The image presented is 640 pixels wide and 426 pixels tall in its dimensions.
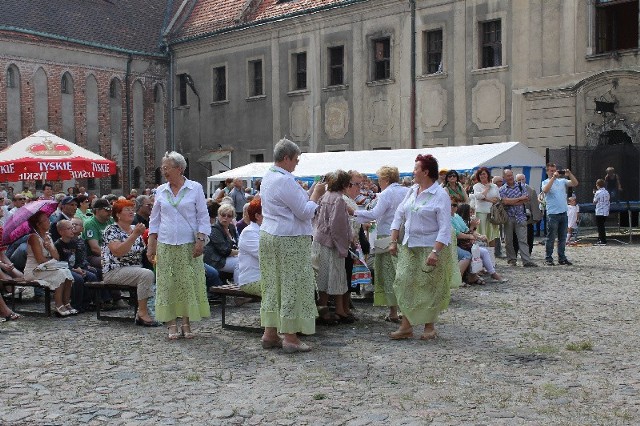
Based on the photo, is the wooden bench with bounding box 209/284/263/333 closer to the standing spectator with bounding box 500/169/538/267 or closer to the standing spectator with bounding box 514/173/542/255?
the standing spectator with bounding box 500/169/538/267

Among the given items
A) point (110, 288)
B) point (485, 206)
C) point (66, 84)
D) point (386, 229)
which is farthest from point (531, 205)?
point (66, 84)

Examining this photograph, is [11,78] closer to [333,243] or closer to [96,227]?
[96,227]

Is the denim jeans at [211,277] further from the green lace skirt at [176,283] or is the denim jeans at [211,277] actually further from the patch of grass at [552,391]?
the patch of grass at [552,391]

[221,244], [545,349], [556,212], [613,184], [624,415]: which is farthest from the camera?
[613,184]

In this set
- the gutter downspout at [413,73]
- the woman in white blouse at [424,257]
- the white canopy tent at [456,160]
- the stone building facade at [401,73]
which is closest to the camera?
the woman in white blouse at [424,257]

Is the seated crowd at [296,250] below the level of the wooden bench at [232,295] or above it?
above

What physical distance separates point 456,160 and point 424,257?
14.3 meters

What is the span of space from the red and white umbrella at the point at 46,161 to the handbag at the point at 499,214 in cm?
818

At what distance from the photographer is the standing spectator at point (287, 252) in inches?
320

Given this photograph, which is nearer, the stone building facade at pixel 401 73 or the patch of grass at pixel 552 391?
the patch of grass at pixel 552 391

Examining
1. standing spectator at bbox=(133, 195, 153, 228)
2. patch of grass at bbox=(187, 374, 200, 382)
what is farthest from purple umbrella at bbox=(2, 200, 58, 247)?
patch of grass at bbox=(187, 374, 200, 382)

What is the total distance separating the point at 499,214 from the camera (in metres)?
16.0

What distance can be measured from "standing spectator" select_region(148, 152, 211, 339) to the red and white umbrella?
31.4 feet

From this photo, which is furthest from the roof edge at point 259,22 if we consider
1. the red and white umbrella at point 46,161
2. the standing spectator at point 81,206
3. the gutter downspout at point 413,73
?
the standing spectator at point 81,206
